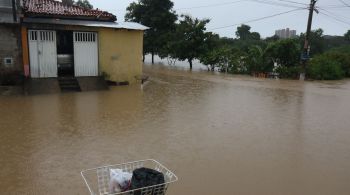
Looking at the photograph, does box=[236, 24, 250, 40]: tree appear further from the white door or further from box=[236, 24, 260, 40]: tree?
the white door

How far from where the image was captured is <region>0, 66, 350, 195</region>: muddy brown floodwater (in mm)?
5227

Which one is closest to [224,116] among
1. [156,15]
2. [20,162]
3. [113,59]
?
[20,162]

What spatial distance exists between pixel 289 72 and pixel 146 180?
20426 mm

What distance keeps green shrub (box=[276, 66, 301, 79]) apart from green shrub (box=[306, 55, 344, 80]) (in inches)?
29.8

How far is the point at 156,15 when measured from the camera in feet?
94.1

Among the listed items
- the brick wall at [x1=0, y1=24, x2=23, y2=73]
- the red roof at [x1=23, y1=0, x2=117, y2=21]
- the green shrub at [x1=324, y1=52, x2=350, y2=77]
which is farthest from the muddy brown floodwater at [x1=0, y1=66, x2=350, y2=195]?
the green shrub at [x1=324, y1=52, x2=350, y2=77]

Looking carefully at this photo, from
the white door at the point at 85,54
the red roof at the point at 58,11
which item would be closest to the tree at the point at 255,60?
the red roof at the point at 58,11

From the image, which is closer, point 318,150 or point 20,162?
point 20,162

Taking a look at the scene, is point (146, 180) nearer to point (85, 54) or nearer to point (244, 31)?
point (85, 54)

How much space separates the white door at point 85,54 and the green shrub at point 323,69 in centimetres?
1387

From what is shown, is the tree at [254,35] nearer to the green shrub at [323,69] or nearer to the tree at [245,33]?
the tree at [245,33]

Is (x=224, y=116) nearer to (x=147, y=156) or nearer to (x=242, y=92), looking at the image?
(x=147, y=156)

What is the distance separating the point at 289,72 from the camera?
21.8m

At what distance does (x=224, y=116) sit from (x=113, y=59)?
700 centimetres
